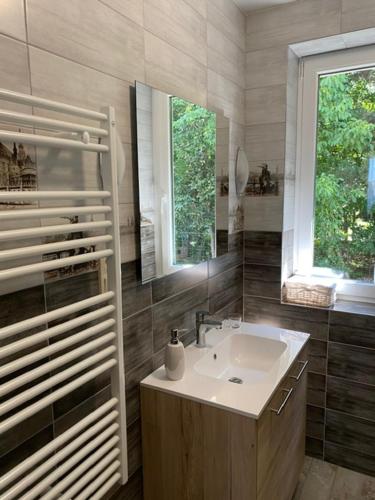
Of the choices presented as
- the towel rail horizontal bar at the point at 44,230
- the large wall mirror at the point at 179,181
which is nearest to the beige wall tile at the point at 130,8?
the large wall mirror at the point at 179,181

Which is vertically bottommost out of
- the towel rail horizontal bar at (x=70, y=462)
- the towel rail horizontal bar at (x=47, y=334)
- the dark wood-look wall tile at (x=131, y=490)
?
the dark wood-look wall tile at (x=131, y=490)

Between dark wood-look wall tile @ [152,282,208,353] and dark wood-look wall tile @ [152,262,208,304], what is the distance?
26mm

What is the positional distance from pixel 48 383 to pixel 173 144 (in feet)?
3.39

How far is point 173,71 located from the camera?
1543mm

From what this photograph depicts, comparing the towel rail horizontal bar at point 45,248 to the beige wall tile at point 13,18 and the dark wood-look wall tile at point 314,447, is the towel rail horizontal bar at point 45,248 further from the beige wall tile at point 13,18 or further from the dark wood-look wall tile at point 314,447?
the dark wood-look wall tile at point 314,447

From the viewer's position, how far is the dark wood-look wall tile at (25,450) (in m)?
0.95

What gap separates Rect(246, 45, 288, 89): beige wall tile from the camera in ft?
6.89

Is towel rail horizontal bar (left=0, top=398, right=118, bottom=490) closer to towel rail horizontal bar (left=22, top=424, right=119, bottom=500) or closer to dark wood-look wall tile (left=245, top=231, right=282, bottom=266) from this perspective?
towel rail horizontal bar (left=22, top=424, right=119, bottom=500)

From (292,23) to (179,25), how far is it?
834mm

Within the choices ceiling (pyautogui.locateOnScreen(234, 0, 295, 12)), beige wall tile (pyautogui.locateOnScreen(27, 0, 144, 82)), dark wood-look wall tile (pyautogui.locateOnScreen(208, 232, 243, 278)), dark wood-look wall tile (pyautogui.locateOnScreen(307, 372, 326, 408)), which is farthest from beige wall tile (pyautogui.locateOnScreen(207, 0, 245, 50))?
dark wood-look wall tile (pyautogui.locateOnScreen(307, 372, 326, 408))

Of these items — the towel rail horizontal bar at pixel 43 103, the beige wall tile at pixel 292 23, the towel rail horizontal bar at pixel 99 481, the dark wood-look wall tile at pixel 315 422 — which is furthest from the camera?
the dark wood-look wall tile at pixel 315 422

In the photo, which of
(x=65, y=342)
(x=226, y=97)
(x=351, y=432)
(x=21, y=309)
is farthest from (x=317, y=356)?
(x=21, y=309)

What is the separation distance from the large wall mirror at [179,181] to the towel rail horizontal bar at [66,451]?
1.72ft

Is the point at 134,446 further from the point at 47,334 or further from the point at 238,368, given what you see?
the point at 47,334
